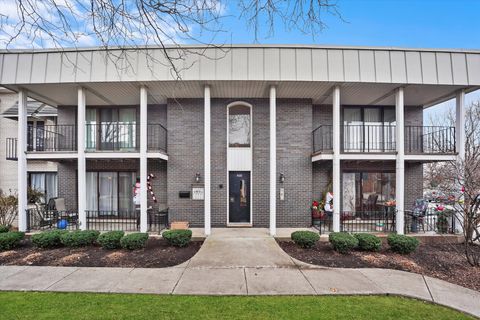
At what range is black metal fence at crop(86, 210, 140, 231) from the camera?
9656 mm

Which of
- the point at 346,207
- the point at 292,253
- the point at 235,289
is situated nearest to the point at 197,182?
the point at 292,253

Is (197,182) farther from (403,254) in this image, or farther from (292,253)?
(403,254)

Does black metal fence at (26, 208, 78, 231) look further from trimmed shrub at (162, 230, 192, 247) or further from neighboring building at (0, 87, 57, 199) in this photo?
trimmed shrub at (162, 230, 192, 247)

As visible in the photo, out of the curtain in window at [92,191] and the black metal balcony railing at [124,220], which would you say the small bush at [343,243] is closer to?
the black metal balcony railing at [124,220]

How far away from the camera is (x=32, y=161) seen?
1220cm

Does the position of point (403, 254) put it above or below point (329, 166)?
below

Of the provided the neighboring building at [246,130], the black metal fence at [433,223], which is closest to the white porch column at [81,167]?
the neighboring building at [246,130]

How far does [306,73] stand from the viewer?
27.0ft

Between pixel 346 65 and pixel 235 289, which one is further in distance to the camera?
pixel 346 65

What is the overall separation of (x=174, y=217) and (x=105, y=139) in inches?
189

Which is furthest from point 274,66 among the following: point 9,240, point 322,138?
point 9,240

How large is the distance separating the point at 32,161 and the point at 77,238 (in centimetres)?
771

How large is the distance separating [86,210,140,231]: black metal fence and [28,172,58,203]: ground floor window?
3407mm

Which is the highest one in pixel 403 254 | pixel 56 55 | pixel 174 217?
pixel 56 55
